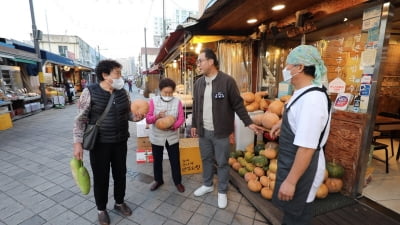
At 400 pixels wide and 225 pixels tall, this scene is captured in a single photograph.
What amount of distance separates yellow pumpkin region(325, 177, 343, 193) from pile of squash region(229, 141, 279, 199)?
637mm

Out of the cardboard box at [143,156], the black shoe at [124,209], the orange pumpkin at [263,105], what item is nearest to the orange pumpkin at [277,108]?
the orange pumpkin at [263,105]

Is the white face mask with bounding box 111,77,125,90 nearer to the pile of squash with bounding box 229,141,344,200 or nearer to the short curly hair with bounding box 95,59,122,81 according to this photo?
the short curly hair with bounding box 95,59,122,81

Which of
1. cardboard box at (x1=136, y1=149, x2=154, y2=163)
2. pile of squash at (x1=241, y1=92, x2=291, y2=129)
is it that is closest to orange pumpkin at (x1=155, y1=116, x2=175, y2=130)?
pile of squash at (x1=241, y1=92, x2=291, y2=129)

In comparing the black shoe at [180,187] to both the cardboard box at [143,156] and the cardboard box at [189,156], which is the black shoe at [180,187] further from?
the cardboard box at [143,156]

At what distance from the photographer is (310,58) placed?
1.31 metres

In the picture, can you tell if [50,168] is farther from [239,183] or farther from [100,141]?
[239,183]

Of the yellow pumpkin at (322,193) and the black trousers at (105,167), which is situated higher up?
the black trousers at (105,167)

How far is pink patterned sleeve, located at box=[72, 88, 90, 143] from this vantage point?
81.9 inches

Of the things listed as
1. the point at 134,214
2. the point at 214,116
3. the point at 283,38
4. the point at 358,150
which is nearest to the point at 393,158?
the point at 358,150

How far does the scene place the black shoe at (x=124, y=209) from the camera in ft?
8.31

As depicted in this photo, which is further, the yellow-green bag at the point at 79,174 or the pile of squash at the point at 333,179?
the pile of squash at the point at 333,179

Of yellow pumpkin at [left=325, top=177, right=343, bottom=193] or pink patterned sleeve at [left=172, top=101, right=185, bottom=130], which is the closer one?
yellow pumpkin at [left=325, top=177, right=343, bottom=193]

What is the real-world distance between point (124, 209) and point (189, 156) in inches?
54.7

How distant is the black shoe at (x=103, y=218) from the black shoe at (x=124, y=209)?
186mm
